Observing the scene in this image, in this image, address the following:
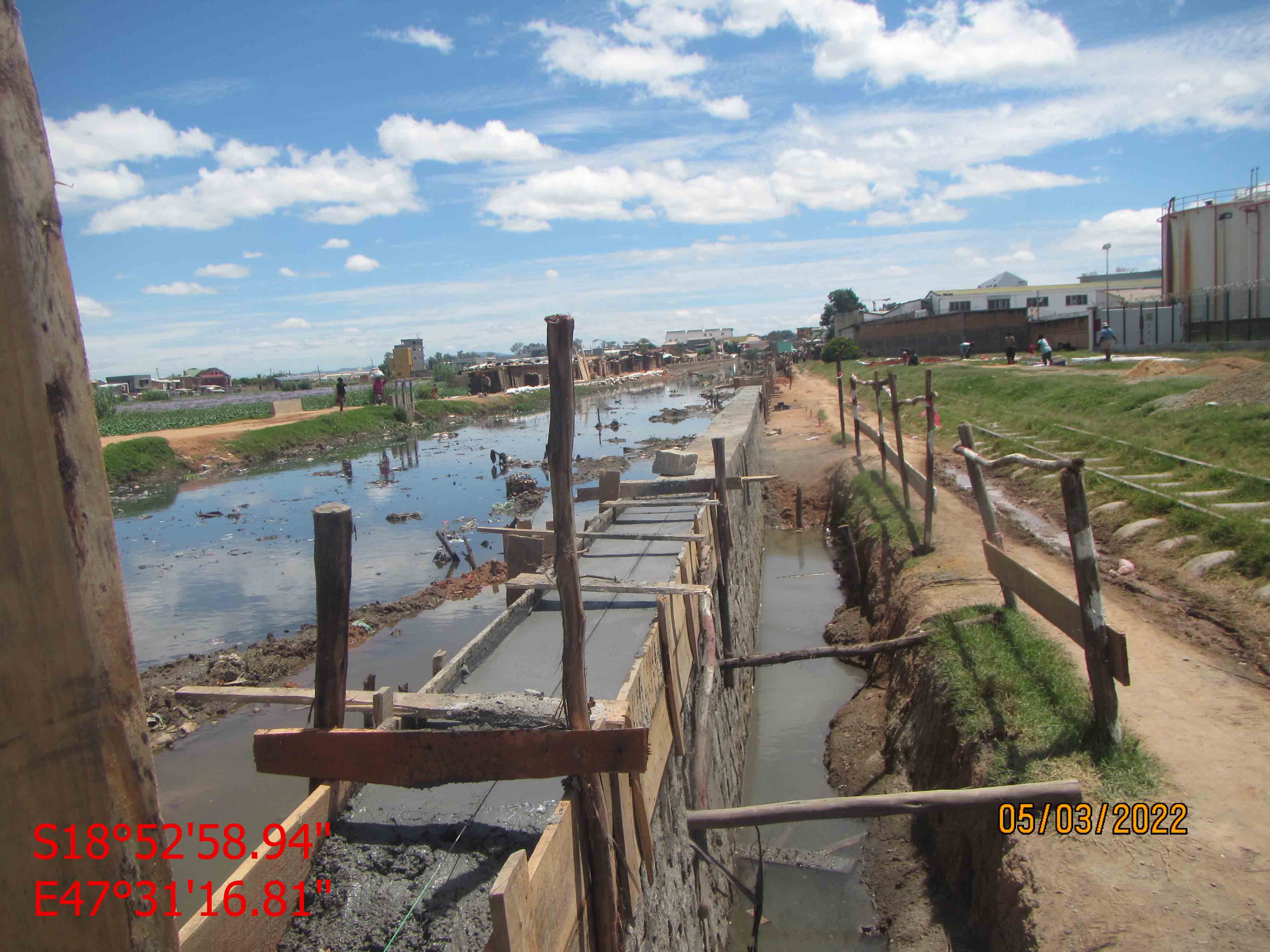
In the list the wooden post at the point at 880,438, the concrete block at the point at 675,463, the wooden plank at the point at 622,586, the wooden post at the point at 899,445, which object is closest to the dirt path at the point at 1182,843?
the wooden plank at the point at 622,586

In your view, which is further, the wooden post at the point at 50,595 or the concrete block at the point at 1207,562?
the concrete block at the point at 1207,562

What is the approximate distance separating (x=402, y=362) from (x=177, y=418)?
2164cm

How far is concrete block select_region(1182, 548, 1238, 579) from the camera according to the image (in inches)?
320

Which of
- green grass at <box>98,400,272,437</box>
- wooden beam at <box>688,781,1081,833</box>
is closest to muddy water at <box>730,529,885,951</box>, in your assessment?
wooden beam at <box>688,781,1081,833</box>

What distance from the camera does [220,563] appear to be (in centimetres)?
1889

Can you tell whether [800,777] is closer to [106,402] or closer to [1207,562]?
[1207,562]

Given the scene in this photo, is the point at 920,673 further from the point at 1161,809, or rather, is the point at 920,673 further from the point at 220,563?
the point at 220,563

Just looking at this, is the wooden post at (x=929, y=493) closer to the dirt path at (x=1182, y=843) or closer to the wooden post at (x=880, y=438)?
the wooden post at (x=880, y=438)

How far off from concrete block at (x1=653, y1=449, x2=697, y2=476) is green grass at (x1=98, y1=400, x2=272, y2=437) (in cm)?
3466

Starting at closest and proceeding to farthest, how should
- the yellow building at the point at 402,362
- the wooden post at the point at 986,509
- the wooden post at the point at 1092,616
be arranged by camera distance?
the wooden post at the point at 1092,616, the wooden post at the point at 986,509, the yellow building at the point at 402,362

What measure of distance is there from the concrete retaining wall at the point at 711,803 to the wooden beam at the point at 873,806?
0.58 meters

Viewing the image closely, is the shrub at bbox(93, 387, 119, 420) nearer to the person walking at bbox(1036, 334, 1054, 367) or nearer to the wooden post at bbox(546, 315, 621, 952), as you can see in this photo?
the person walking at bbox(1036, 334, 1054, 367)

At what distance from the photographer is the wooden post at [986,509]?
7578 mm
